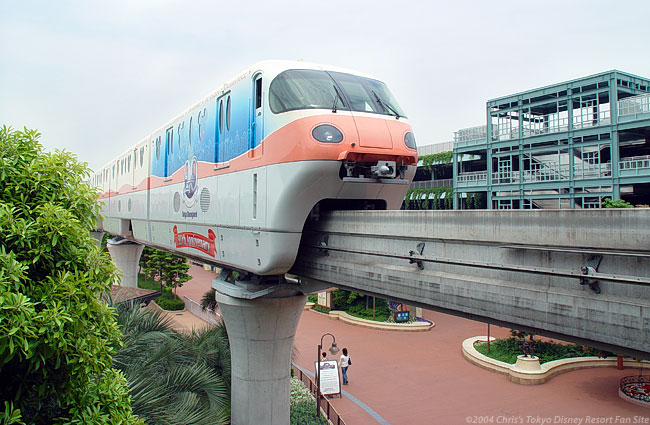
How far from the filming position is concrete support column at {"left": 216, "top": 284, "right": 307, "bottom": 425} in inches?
537

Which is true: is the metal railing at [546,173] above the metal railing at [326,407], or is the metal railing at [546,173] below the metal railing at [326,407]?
above

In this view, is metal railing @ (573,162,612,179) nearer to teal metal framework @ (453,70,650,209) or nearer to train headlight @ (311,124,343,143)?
teal metal framework @ (453,70,650,209)

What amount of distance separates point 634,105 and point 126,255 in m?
31.3

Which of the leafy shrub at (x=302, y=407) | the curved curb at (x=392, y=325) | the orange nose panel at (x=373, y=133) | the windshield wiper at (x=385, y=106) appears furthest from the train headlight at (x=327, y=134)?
the curved curb at (x=392, y=325)

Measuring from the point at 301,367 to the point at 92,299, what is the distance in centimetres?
1799

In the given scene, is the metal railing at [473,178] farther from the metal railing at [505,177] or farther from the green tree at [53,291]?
the green tree at [53,291]

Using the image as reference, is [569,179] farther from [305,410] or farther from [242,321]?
[242,321]

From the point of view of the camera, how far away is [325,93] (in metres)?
8.49

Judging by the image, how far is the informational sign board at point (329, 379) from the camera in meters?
17.6

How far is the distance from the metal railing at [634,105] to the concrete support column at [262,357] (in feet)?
65.2

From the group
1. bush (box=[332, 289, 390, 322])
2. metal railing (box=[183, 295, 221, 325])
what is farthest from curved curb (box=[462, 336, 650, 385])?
metal railing (box=[183, 295, 221, 325])

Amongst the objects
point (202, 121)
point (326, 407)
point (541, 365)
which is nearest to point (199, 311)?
point (326, 407)

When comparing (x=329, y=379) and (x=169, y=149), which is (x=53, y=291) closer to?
(x=169, y=149)

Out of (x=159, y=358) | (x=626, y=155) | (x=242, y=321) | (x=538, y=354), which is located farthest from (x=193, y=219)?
(x=626, y=155)
